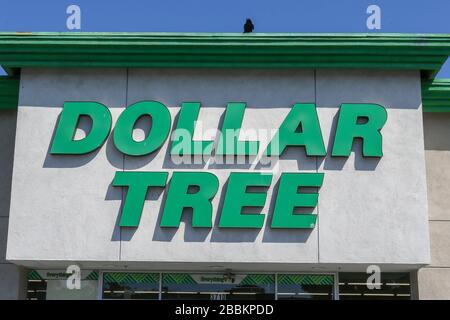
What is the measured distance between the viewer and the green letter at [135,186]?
12.3m

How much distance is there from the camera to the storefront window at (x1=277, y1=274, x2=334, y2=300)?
44.1 ft

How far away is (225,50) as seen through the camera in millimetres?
12625

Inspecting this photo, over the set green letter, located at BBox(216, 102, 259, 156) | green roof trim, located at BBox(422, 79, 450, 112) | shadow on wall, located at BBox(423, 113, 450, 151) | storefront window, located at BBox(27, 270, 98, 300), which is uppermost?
green roof trim, located at BBox(422, 79, 450, 112)

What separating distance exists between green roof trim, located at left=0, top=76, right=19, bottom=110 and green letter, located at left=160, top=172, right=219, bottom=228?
3.68 metres

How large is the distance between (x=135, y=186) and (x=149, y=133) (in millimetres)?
1036

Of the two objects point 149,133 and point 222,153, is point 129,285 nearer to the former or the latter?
point 149,133

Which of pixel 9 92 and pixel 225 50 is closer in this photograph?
pixel 225 50

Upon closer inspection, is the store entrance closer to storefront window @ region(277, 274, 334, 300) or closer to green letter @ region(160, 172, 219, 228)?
storefront window @ region(277, 274, 334, 300)

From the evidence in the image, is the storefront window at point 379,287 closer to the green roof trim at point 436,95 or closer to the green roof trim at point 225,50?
the green roof trim at point 436,95

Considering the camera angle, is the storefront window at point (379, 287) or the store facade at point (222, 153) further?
the storefront window at point (379, 287)

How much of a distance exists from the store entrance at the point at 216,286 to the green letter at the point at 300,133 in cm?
264

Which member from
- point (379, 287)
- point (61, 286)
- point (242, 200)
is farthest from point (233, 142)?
point (61, 286)

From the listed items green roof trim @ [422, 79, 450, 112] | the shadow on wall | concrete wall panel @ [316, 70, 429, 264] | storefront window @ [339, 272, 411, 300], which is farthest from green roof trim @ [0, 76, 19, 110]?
the shadow on wall
